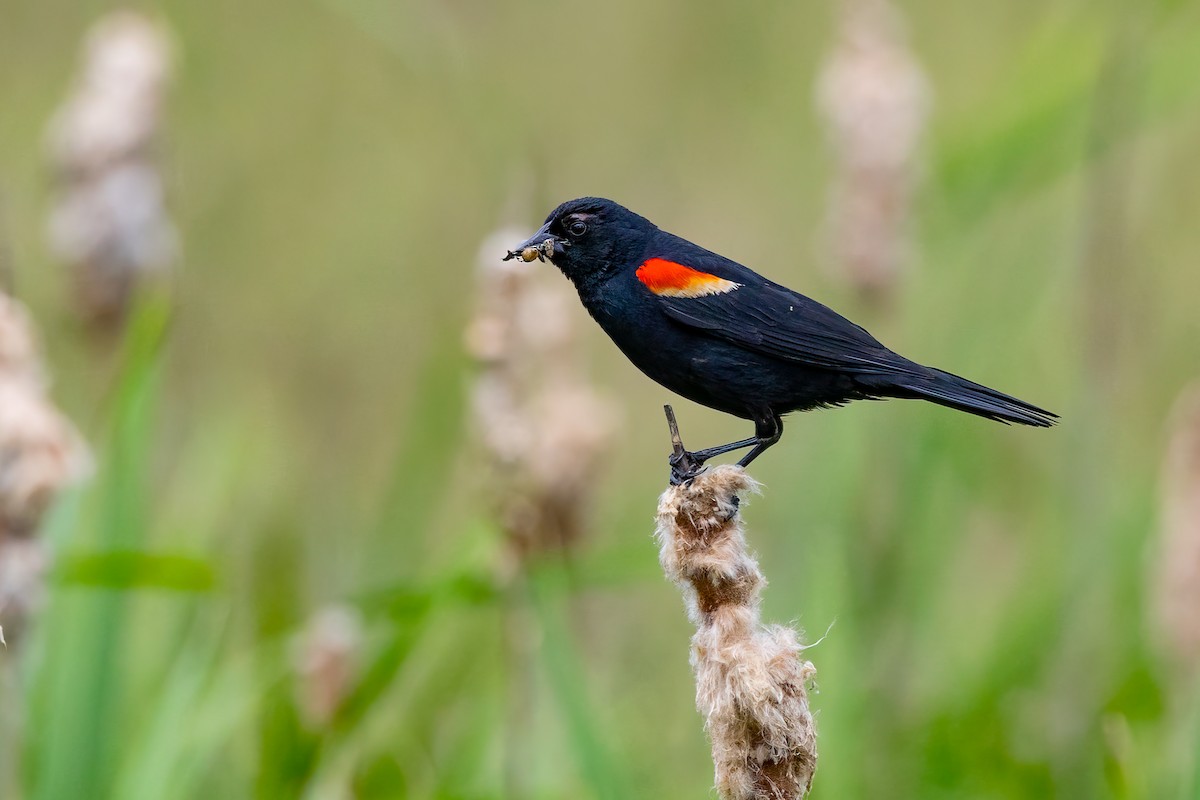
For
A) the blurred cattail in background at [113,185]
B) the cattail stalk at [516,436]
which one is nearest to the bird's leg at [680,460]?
the cattail stalk at [516,436]

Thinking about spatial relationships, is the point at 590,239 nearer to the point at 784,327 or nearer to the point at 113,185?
the point at 784,327

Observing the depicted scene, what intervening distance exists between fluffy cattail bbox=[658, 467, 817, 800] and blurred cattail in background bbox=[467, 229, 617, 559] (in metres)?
1.06

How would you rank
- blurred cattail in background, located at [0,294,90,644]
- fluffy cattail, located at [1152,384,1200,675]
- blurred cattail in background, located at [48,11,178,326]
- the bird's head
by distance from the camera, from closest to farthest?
blurred cattail in background, located at [0,294,90,644], the bird's head, fluffy cattail, located at [1152,384,1200,675], blurred cattail in background, located at [48,11,178,326]

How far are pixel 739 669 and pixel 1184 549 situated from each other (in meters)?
1.84

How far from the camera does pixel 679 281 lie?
2387mm

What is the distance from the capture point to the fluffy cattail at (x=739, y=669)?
1.62 meters

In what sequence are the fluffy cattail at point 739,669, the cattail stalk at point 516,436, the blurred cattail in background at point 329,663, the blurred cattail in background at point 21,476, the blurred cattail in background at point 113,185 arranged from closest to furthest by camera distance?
the fluffy cattail at point 739,669
the blurred cattail in background at point 21,476
the cattail stalk at point 516,436
the blurred cattail in background at point 329,663
the blurred cattail in background at point 113,185

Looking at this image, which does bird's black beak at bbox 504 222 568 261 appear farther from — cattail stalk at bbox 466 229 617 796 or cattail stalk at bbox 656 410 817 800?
cattail stalk at bbox 656 410 817 800

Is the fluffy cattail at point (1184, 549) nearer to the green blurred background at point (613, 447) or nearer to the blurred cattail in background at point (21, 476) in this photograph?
the green blurred background at point (613, 447)

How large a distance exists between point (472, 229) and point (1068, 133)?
394 cm

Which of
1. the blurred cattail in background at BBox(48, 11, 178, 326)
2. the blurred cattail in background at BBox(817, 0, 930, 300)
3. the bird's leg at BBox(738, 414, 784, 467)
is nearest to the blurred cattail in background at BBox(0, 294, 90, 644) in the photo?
the bird's leg at BBox(738, 414, 784, 467)

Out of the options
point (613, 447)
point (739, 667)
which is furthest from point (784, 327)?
point (613, 447)

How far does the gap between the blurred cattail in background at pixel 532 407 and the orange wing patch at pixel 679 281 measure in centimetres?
38

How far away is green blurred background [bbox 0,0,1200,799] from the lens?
9.71 ft
